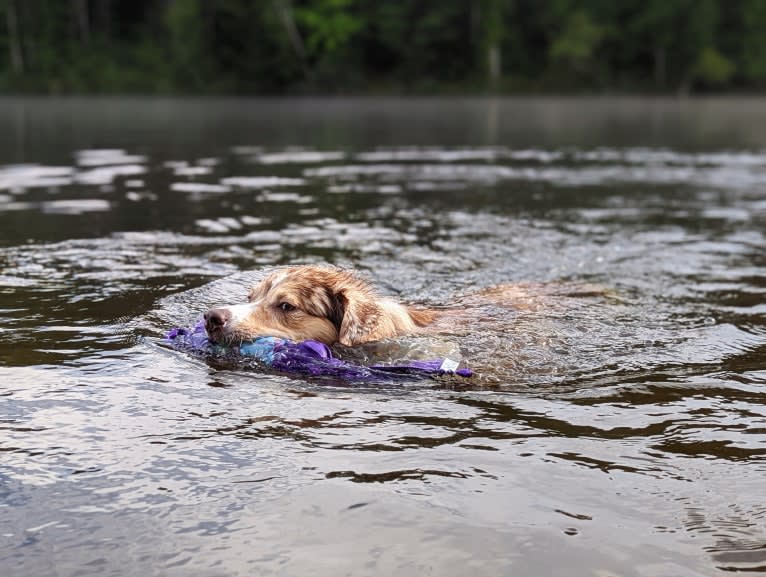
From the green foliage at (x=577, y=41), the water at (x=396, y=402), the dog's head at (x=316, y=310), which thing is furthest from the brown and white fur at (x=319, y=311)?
the green foliage at (x=577, y=41)

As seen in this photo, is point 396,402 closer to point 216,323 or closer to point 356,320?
point 356,320

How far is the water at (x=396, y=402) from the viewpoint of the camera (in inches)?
150

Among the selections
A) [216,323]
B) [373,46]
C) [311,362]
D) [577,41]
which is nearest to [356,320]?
[311,362]

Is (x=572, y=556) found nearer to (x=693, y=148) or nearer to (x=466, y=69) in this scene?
(x=693, y=148)

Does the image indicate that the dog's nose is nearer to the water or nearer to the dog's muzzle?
the dog's muzzle

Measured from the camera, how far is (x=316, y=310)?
6.72 m

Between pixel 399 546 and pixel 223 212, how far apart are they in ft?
33.2

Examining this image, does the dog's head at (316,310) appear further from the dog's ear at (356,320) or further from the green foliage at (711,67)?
the green foliage at (711,67)

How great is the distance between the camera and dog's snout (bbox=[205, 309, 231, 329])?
6270 millimetres

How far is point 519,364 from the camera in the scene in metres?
6.58

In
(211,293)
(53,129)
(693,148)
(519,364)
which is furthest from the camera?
(53,129)

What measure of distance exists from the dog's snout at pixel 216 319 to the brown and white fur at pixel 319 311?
0.17 feet

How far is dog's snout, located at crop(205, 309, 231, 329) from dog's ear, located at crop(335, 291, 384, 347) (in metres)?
0.83

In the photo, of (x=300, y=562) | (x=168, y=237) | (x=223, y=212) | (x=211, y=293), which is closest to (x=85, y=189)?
(x=223, y=212)
